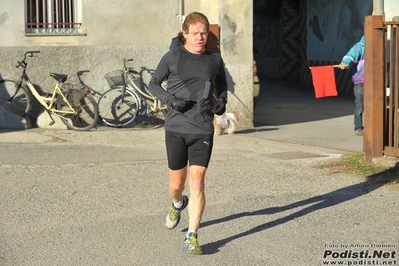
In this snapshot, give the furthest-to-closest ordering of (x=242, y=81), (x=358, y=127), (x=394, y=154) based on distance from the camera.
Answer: (x=242, y=81)
(x=358, y=127)
(x=394, y=154)

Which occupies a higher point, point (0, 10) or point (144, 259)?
point (0, 10)

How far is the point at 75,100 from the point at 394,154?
5.58 meters

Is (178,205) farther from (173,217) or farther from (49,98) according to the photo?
(49,98)

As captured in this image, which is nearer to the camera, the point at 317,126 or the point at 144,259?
the point at 144,259

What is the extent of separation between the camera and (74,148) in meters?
11.7

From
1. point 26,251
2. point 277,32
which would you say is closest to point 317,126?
point 26,251

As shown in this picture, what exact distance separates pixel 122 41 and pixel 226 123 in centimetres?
249

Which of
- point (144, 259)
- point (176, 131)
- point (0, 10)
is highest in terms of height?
point (0, 10)

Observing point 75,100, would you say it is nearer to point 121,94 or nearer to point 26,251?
point 121,94

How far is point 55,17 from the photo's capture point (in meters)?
14.2

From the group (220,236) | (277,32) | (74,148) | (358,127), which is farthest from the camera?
(277,32)

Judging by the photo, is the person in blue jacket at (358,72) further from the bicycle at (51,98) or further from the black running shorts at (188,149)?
the black running shorts at (188,149)

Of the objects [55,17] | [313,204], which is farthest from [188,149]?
[55,17]

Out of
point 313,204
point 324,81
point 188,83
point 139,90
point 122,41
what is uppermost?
point 122,41
